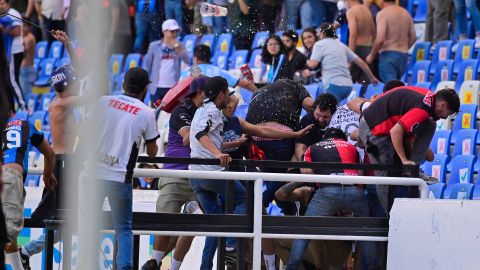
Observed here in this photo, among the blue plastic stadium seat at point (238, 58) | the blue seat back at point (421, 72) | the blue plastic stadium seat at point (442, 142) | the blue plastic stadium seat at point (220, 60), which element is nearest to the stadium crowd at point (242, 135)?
the blue plastic stadium seat at point (442, 142)

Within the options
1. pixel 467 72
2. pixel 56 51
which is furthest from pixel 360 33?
pixel 56 51

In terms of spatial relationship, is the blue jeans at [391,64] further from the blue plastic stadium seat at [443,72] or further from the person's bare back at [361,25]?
the blue plastic stadium seat at [443,72]

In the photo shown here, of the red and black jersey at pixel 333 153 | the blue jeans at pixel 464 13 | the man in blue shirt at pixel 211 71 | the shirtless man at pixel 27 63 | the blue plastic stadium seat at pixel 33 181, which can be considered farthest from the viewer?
the shirtless man at pixel 27 63

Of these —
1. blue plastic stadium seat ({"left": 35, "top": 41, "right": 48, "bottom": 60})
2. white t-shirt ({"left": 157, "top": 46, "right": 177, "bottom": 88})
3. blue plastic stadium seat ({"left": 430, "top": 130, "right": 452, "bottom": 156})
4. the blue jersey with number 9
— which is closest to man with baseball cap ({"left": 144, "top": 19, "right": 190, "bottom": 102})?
white t-shirt ({"left": 157, "top": 46, "right": 177, "bottom": 88})

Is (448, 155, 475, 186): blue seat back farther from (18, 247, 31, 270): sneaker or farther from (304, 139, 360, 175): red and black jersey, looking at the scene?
(18, 247, 31, 270): sneaker

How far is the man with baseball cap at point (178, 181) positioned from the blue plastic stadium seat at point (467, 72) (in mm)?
5495

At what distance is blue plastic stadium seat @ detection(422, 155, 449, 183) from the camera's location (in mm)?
13359

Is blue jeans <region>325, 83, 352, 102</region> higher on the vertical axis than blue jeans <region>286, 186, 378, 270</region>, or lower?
higher

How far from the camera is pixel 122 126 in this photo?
876 centimetres

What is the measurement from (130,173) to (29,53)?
446 inches

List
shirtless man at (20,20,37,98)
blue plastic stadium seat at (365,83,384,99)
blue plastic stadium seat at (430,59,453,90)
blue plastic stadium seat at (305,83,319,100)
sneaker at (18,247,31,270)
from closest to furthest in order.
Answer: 1. sneaker at (18,247,31,270)
2. blue plastic stadium seat at (305,83,319,100)
3. blue plastic stadium seat at (365,83,384,99)
4. blue plastic stadium seat at (430,59,453,90)
5. shirtless man at (20,20,37,98)

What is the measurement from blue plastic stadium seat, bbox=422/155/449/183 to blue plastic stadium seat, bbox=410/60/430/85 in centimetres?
229

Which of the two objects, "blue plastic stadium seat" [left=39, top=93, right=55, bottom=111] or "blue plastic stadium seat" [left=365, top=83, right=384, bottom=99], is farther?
"blue plastic stadium seat" [left=39, top=93, right=55, bottom=111]

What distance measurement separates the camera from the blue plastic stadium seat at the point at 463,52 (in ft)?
50.5
